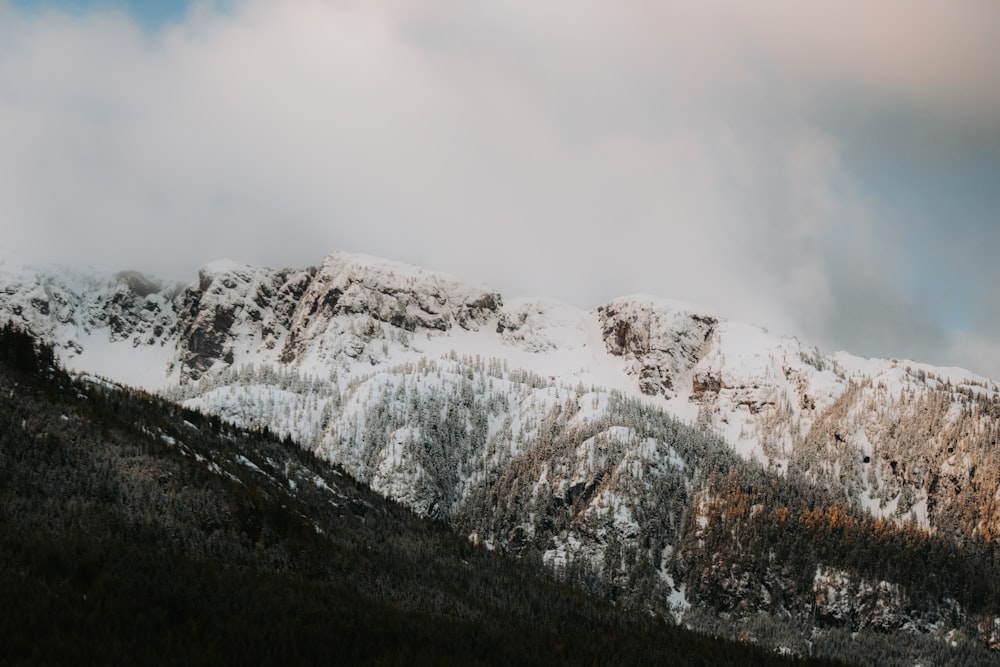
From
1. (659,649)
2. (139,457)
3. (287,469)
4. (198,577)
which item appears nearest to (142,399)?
(287,469)

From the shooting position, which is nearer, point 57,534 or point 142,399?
point 57,534

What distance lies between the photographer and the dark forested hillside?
15359mm

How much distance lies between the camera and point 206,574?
21188 mm

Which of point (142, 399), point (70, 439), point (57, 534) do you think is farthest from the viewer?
point (142, 399)

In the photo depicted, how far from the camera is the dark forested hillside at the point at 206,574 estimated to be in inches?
605

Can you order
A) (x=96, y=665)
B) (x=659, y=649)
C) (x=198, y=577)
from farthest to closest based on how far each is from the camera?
(x=659, y=649) < (x=198, y=577) < (x=96, y=665)

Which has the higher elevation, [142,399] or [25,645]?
[142,399]

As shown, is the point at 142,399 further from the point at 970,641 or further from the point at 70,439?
the point at 970,641

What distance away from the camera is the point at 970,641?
589ft

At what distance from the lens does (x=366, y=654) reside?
654 inches

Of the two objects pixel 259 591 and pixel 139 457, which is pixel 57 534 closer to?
pixel 259 591

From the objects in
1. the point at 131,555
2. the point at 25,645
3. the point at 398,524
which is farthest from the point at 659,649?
the point at 398,524

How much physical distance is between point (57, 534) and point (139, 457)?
16.9 metres

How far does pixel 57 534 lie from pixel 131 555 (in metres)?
3.14
